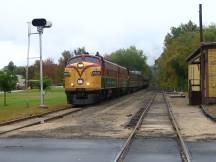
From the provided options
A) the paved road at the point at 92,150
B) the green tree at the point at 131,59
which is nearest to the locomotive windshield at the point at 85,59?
the paved road at the point at 92,150

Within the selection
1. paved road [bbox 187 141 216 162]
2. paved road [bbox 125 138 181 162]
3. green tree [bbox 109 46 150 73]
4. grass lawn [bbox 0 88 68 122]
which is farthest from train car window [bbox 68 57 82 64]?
green tree [bbox 109 46 150 73]

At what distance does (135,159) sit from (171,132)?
669cm

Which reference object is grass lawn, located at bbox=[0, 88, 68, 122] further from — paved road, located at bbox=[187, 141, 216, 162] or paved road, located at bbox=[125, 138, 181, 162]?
paved road, located at bbox=[187, 141, 216, 162]

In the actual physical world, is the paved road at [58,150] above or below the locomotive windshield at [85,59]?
below

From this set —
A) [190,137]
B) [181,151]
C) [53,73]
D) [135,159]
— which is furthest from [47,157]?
[53,73]

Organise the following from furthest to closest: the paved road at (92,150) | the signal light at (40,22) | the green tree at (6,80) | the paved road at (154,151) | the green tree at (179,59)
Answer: the green tree at (179,59)
the green tree at (6,80)
the signal light at (40,22)
the paved road at (92,150)
the paved road at (154,151)

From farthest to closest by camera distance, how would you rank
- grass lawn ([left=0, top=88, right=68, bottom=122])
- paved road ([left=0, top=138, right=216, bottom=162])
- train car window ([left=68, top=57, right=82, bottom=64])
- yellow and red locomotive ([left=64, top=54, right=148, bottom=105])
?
train car window ([left=68, top=57, right=82, bottom=64]) → yellow and red locomotive ([left=64, top=54, right=148, bottom=105]) → grass lawn ([left=0, top=88, right=68, bottom=122]) → paved road ([left=0, top=138, right=216, bottom=162])

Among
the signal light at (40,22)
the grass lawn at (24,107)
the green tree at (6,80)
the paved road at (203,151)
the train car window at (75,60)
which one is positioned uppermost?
the signal light at (40,22)

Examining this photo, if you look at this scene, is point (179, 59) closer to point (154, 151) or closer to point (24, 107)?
point (24, 107)

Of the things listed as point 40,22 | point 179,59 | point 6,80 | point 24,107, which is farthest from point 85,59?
point 179,59

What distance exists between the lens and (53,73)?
492ft

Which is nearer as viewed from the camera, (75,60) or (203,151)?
(203,151)

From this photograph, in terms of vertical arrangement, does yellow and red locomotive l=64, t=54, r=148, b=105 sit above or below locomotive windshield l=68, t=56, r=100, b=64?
below

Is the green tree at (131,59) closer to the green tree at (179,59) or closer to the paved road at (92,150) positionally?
the green tree at (179,59)
